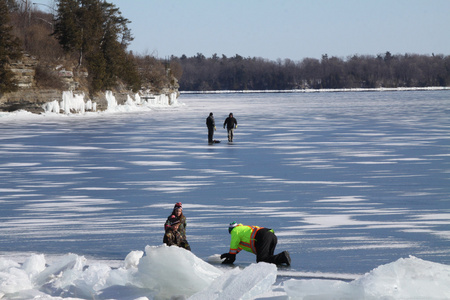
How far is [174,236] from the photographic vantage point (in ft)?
23.4

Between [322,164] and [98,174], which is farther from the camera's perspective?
[322,164]

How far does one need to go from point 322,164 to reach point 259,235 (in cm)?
883

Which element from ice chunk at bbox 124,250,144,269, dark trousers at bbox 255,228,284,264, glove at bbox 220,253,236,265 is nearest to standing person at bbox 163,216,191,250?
glove at bbox 220,253,236,265

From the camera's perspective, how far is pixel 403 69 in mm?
199875

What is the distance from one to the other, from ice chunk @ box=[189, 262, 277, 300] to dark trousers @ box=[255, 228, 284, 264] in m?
1.56

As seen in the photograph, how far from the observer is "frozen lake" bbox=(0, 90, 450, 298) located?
7.62 meters

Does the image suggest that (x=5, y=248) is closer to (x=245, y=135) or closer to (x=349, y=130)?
(x=245, y=135)

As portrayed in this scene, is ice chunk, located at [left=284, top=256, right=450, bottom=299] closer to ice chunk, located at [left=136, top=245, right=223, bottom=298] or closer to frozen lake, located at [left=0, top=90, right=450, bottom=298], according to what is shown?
ice chunk, located at [left=136, top=245, right=223, bottom=298]

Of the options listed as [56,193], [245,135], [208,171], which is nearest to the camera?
[56,193]

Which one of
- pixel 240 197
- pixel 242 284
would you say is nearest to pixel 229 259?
pixel 242 284

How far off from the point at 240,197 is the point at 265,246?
4.11 metres

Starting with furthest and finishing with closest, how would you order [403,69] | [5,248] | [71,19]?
[403,69], [71,19], [5,248]

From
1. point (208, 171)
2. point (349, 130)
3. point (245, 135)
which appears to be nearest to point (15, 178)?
point (208, 171)

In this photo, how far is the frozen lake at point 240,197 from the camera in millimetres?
7625
